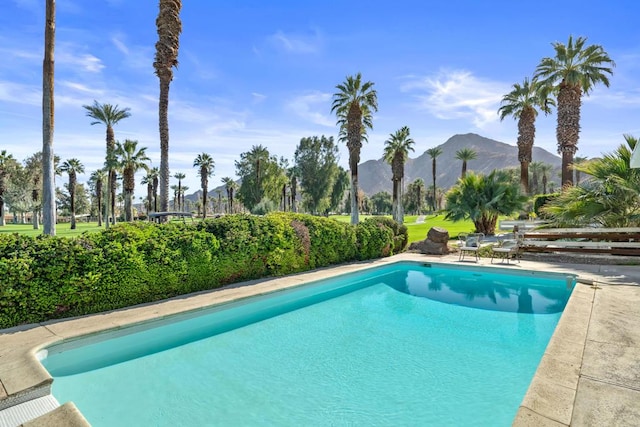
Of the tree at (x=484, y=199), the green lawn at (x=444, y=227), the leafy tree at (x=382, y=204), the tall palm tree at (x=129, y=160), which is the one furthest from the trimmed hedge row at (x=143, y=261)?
the leafy tree at (x=382, y=204)

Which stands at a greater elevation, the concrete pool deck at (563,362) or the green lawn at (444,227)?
the green lawn at (444,227)

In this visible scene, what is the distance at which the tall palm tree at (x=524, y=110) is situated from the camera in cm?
2789

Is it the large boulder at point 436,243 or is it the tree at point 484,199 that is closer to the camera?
the large boulder at point 436,243

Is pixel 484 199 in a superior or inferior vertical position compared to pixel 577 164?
inferior

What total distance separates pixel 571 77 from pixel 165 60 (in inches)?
1049

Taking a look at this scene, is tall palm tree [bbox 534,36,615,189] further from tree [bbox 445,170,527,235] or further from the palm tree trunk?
the palm tree trunk

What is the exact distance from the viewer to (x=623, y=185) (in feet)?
32.3

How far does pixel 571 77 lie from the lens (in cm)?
2267

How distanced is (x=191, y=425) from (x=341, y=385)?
6.48ft

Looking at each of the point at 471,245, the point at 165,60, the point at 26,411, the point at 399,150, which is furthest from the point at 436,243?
the point at 399,150

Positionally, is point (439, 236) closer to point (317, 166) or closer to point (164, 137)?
point (164, 137)

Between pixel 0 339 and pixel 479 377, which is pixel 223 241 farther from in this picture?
pixel 479 377

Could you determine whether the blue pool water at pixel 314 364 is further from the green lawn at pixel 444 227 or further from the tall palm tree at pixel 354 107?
the tall palm tree at pixel 354 107

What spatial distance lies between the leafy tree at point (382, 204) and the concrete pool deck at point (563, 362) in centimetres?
10382
